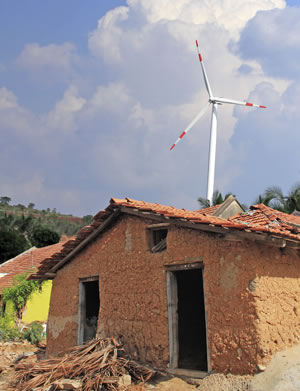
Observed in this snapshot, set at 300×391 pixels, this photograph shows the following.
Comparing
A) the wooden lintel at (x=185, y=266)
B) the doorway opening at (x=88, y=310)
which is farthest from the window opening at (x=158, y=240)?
the doorway opening at (x=88, y=310)

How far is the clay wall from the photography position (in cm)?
667

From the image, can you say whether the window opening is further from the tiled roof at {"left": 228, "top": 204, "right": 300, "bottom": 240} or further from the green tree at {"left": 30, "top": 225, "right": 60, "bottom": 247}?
the green tree at {"left": 30, "top": 225, "right": 60, "bottom": 247}

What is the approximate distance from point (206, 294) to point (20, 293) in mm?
12754

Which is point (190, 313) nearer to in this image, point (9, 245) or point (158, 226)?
point (158, 226)

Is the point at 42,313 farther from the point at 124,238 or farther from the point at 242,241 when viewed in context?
the point at 242,241

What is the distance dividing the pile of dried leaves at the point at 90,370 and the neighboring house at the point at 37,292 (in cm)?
977

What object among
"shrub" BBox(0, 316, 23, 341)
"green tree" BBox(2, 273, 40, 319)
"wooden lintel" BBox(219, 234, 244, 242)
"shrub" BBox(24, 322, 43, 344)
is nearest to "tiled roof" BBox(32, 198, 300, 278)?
"wooden lintel" BBox(219, 234, 244, 242)

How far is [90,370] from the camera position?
7426 mm

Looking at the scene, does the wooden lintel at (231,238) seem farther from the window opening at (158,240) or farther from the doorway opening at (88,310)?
the doorway opening at (88,310)

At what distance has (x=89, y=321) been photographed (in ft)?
36.8

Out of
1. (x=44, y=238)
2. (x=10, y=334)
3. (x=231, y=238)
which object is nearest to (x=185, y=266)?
(x=231, y=238)

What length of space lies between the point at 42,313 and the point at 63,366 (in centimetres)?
1172

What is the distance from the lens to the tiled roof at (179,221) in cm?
734

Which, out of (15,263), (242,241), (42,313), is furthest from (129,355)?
(15,263)
